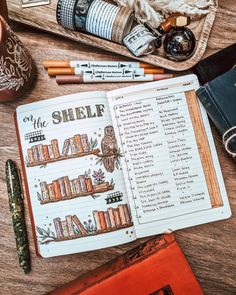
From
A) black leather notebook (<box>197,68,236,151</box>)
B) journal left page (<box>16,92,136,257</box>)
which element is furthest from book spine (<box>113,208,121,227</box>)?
black leather notebook (<box>197,68,236,151</box>)

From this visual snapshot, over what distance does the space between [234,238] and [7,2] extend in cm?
70

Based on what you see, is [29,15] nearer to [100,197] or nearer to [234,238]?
[100,197]

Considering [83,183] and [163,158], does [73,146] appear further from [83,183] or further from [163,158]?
[163,158]

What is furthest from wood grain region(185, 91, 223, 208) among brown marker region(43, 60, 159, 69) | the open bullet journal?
brown marker region(43, 60, 159, 69)

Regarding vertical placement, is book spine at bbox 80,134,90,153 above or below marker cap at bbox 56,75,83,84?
below

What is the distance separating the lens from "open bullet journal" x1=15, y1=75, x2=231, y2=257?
0.93 meters

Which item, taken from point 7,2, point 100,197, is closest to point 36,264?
point 100,197

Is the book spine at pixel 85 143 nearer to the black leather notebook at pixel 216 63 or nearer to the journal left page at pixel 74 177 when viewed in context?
the journal left page at pixel 74 177

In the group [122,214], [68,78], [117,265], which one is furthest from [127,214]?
[68,78]

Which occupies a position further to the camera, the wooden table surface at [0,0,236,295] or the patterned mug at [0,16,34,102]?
the wooden table surface at [0,0,236,295]

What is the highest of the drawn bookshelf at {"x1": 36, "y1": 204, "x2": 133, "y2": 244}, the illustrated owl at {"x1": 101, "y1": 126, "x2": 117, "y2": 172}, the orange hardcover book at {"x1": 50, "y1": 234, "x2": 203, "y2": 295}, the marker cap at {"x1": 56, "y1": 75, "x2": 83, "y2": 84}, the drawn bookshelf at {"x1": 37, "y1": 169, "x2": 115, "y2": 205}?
the marker cap at {"x1": 56, "y1": 75, "x2": 83, "y2": 84}

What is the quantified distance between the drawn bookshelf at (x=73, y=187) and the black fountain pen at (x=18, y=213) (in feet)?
0.15

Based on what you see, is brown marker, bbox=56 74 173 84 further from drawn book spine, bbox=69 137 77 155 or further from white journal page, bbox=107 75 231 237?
drawn book spine, bbox=69 137 77 155

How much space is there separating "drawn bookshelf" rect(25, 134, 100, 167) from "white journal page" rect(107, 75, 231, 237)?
0.07 m
